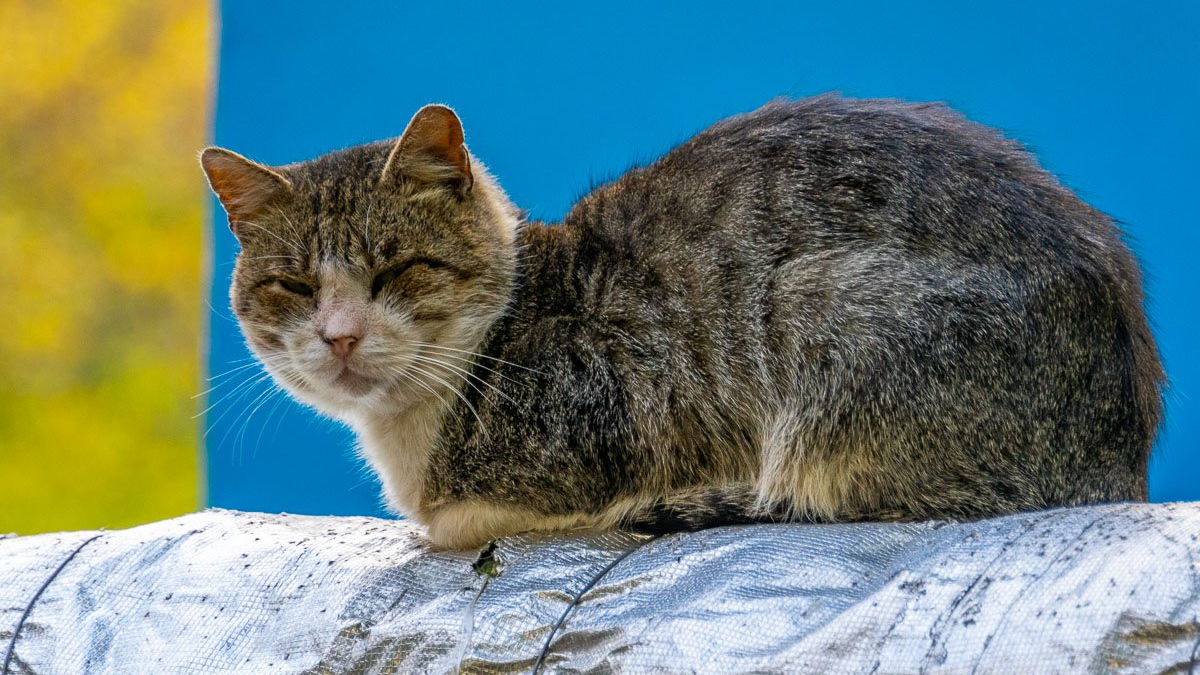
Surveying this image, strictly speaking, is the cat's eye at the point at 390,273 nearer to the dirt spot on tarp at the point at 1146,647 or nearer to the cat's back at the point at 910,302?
the cat's back at the point at 910,302

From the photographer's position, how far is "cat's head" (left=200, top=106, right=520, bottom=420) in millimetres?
1847

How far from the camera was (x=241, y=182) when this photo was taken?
1977mm

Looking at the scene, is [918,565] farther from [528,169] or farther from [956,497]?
[528,169]

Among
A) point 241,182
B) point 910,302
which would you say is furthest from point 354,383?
point 910,302

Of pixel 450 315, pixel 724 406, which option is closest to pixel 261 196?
pixel 450 315

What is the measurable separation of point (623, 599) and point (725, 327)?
470mm

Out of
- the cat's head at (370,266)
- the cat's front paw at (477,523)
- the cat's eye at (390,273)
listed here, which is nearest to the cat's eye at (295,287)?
the cat's head at (370,266)

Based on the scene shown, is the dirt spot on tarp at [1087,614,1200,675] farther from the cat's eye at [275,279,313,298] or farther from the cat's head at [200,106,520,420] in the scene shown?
the cat's eye at [275,279,313,298]

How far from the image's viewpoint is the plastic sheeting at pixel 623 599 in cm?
131

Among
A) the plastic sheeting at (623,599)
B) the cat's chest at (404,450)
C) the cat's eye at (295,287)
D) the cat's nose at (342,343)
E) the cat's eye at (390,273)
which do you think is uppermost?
the cat's eye at (390,273)

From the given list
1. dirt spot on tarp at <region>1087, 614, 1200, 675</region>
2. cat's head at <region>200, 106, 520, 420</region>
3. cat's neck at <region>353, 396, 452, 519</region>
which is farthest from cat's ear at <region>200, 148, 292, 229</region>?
dirt spot on tarp at <region>1087, 614, 1200, 675</region>

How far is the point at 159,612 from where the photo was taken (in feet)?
6.40

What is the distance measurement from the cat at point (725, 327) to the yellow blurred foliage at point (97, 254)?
2833mm

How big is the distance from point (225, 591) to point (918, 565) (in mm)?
1138
